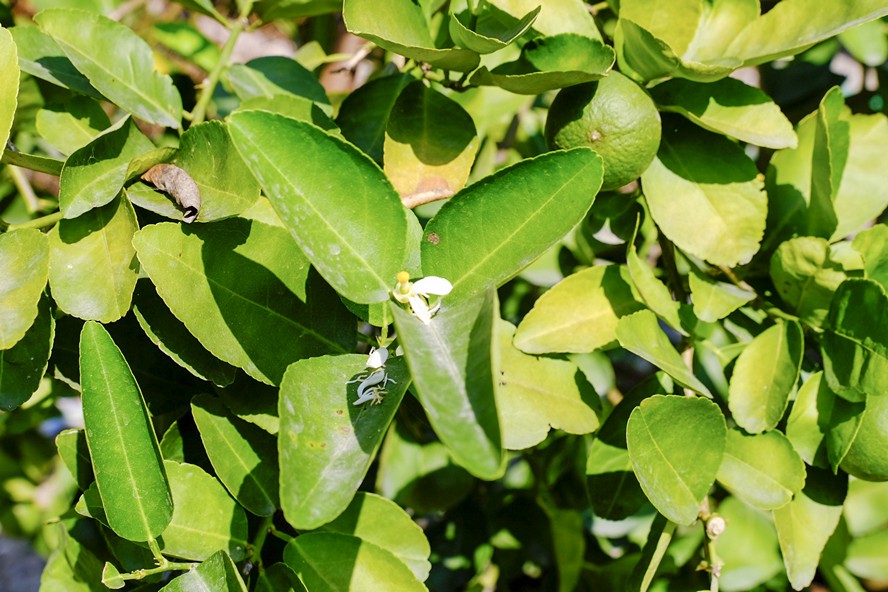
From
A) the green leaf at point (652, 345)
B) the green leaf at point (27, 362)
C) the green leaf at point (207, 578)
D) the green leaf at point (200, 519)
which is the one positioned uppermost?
the green leaf at point (27, 362)

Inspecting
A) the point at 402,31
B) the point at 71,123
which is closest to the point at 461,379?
the point at 402,31

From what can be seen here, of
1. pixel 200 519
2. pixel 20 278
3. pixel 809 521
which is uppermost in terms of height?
pixel 20 278

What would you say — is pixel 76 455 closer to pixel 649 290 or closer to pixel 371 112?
pixel 371 112

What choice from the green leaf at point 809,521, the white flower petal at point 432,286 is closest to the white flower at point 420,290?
the white flower petal at point 432,286

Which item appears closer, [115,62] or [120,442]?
[120,442]

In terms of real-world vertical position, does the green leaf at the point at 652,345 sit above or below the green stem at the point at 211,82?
below

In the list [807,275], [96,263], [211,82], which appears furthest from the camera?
[211,82]

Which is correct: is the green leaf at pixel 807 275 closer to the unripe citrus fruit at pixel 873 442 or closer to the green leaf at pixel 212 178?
the unripe citrus fruit at pixel 873 442
